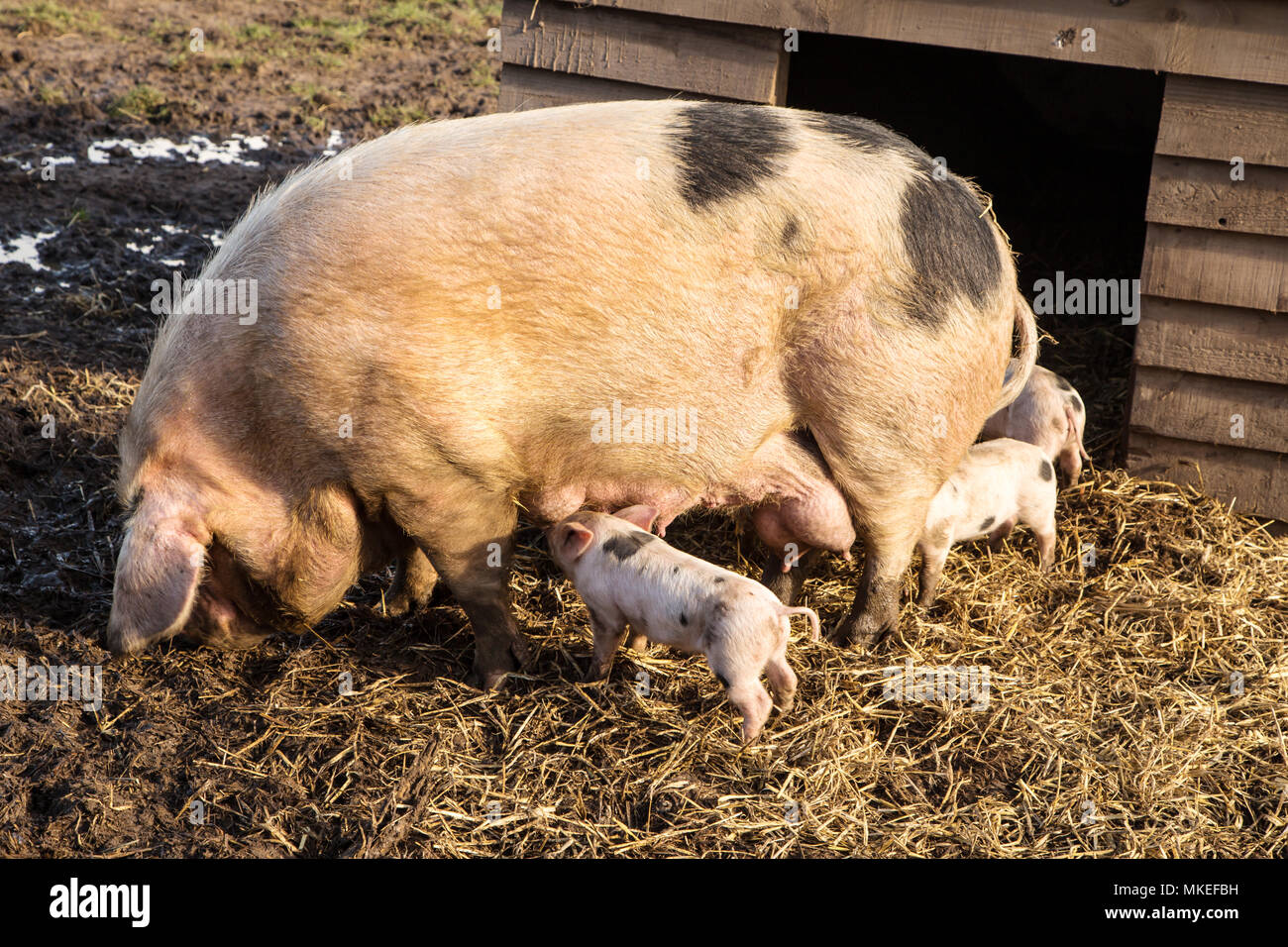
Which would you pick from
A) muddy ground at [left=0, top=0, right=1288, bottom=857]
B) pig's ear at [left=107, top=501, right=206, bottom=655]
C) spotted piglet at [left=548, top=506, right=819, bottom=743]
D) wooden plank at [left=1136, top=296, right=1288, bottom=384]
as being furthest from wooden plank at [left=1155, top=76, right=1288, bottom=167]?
pig's ear at [left=107, top=501, right=206, bottom=655]

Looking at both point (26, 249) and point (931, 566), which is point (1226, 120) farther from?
point (26, 249)

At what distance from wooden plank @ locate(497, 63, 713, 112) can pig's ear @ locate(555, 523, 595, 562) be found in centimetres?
Answer: 176

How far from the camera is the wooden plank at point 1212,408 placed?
173 inches

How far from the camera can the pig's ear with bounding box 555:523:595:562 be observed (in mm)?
3547

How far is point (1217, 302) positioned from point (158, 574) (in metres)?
3.64

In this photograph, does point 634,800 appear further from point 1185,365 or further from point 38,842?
point 1185,365

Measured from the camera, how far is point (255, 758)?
10.9 ft

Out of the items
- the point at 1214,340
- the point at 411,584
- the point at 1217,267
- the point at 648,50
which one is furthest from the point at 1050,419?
the point at 411,584

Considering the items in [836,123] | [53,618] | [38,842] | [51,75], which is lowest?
A: [38,842]

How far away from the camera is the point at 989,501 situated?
404 cm

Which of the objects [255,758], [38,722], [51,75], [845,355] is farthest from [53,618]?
[51,75]

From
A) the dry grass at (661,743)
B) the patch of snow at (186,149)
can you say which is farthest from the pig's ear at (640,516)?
the patch of snow at (186,149)
